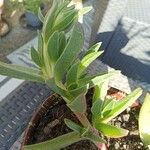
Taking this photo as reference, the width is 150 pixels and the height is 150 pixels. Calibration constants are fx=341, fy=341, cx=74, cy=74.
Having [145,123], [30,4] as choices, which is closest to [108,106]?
[145,123]

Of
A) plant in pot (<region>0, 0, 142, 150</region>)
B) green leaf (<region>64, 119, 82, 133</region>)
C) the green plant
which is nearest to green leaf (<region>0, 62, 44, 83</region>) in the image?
plant in pot (<region>0, 0, 142, 150</region>)

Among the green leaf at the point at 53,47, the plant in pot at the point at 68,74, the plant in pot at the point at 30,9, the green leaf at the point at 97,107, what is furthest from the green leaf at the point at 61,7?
the plant in pot at the point at 30,9

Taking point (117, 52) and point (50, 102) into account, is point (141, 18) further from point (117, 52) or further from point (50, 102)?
point (50, 102)

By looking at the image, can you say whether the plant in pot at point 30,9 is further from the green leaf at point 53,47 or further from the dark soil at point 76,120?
the green leaf at point 53,47

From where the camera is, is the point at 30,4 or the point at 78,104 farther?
the point at 30,4

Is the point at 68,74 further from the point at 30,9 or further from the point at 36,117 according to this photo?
the point at 30,9

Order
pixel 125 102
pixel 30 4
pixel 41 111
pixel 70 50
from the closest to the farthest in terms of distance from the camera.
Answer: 1. pixel 70 50
2. pixel 125 102
3. pixel 41 111
4. pixel 30 4
